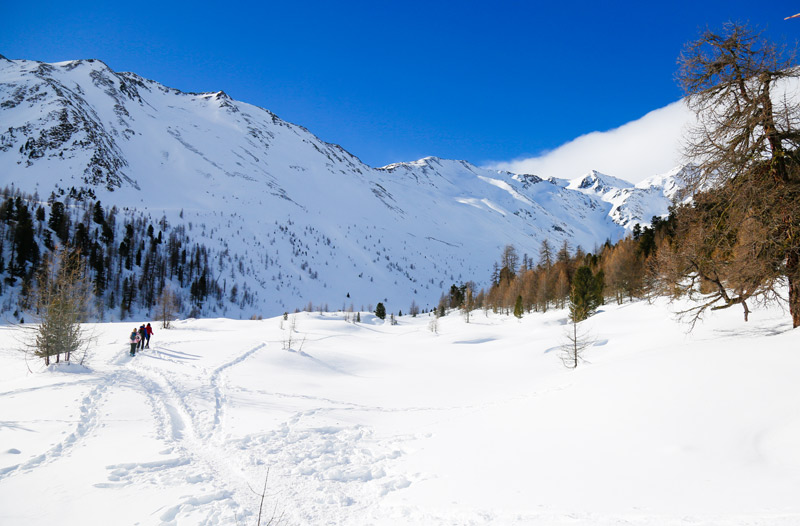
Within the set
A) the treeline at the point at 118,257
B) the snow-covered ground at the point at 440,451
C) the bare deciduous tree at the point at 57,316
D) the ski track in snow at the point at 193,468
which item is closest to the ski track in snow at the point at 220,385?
the snow-covered ground at the point at 440,451

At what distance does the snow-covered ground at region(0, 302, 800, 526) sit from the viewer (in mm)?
4805

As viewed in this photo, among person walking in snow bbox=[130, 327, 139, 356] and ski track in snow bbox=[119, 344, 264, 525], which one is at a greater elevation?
person walking in snow bbox=[130, 327, 139, 356]

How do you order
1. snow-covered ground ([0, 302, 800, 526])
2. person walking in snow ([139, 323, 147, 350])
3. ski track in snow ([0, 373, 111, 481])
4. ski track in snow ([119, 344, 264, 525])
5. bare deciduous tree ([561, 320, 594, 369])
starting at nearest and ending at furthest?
1. snow-covered ground ([0, 302, 800, 526])
2. ski track in snow ([119, 344, 264, 525])
3. ski track in snow ([0, 373, 111, 481])
4. bare deciduous tree ([561, 320, 594, 369])
5. person walking in snow ([139, 323, 147, 350])

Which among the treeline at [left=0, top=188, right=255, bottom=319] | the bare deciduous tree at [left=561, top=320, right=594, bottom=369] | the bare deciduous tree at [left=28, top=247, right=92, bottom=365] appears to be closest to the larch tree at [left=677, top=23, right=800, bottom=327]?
the bare deciduous tree at [left=561, top=320, right=594, bottom=369]

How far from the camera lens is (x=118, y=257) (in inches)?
4190

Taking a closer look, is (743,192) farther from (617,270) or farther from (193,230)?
(193,230)

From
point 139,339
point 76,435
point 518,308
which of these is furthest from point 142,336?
point 518,308

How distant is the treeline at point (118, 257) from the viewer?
80750 millimetres

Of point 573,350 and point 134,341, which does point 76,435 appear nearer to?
point 134,341

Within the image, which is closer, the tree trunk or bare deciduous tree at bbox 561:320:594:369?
the tree trunk

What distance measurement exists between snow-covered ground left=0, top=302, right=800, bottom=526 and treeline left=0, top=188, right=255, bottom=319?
225ft

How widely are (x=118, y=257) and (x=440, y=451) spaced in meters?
131

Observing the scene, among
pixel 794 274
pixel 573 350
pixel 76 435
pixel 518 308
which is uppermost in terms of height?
pixel 794 274

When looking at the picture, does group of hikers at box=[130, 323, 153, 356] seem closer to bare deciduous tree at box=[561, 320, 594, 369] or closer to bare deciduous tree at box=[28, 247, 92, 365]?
bare deciduous tree at box=[28, 247, 92, 365]
